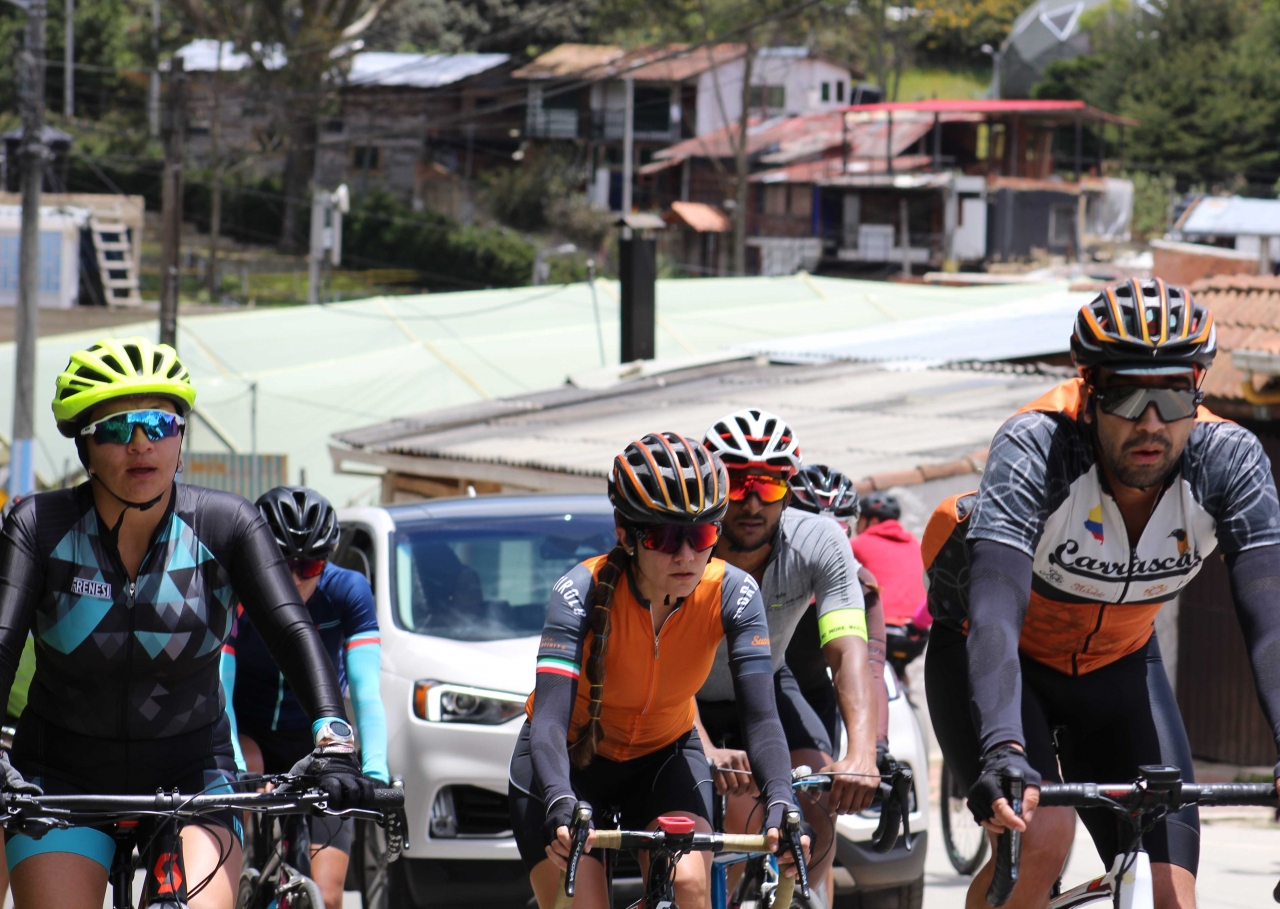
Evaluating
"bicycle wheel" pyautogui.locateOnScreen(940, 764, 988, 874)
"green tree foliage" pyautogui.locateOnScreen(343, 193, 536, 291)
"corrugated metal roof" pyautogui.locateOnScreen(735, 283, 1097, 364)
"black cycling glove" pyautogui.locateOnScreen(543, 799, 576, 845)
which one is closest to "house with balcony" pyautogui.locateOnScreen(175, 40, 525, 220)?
"green tree foliage" pyautogui.locateOnScreen(343, 193, 536, 291)

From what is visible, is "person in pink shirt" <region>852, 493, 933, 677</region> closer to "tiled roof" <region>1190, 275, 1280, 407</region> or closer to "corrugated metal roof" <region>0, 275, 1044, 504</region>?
"tiled roof" <region>1190, 275, 1280, 407</region>

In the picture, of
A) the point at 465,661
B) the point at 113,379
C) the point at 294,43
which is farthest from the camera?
the point at 294,43

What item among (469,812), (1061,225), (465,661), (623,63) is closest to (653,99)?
(623,63)

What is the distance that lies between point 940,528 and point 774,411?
12.4 m

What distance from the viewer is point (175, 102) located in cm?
2684

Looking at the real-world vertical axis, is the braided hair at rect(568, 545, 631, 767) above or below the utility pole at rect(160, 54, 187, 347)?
below

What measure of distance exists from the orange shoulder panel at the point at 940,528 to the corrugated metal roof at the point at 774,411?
858 centimetres

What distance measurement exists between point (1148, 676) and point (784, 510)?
154cm

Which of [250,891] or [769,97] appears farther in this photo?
[769,97]

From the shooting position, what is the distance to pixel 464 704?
7.32 m

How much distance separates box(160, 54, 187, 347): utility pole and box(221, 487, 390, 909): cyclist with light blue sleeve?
67.8 feet

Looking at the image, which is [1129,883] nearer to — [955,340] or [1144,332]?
[1144,332]

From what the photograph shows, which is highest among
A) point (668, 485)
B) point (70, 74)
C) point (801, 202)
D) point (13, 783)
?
point (70, 74)

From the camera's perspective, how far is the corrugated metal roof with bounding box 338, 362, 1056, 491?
14.3 meters
